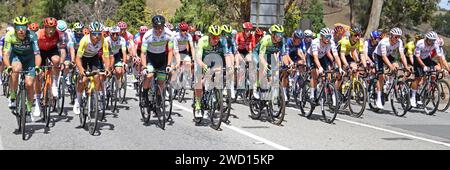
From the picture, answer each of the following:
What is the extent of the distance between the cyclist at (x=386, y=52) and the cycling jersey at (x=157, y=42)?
5.56 metres

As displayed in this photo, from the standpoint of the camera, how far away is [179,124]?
11.2 metres

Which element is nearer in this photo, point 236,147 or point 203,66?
point 236,147

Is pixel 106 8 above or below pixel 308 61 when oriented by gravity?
above

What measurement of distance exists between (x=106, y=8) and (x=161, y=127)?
184 ft

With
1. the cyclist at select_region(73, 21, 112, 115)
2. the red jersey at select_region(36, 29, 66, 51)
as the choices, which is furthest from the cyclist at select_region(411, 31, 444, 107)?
the red jersey at select_region(36, 29, 66, 51)

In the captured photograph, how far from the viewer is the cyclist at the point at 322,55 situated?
12453 mm

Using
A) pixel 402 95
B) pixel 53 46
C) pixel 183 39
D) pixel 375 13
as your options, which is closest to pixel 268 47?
pixel 183 39

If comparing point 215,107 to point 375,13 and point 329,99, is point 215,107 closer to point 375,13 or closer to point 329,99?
point 329,99

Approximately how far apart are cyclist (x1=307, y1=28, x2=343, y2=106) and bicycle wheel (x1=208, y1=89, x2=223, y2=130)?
250 centimetres

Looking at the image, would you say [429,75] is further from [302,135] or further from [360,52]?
[302,135]

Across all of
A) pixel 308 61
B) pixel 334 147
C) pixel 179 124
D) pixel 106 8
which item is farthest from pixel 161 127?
pixel 106 8

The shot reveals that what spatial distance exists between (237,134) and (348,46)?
505 cm

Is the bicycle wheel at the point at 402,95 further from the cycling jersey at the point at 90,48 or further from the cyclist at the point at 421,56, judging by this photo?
the cycling jersey at the point at 90,48

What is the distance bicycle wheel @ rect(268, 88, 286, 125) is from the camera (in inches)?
437
